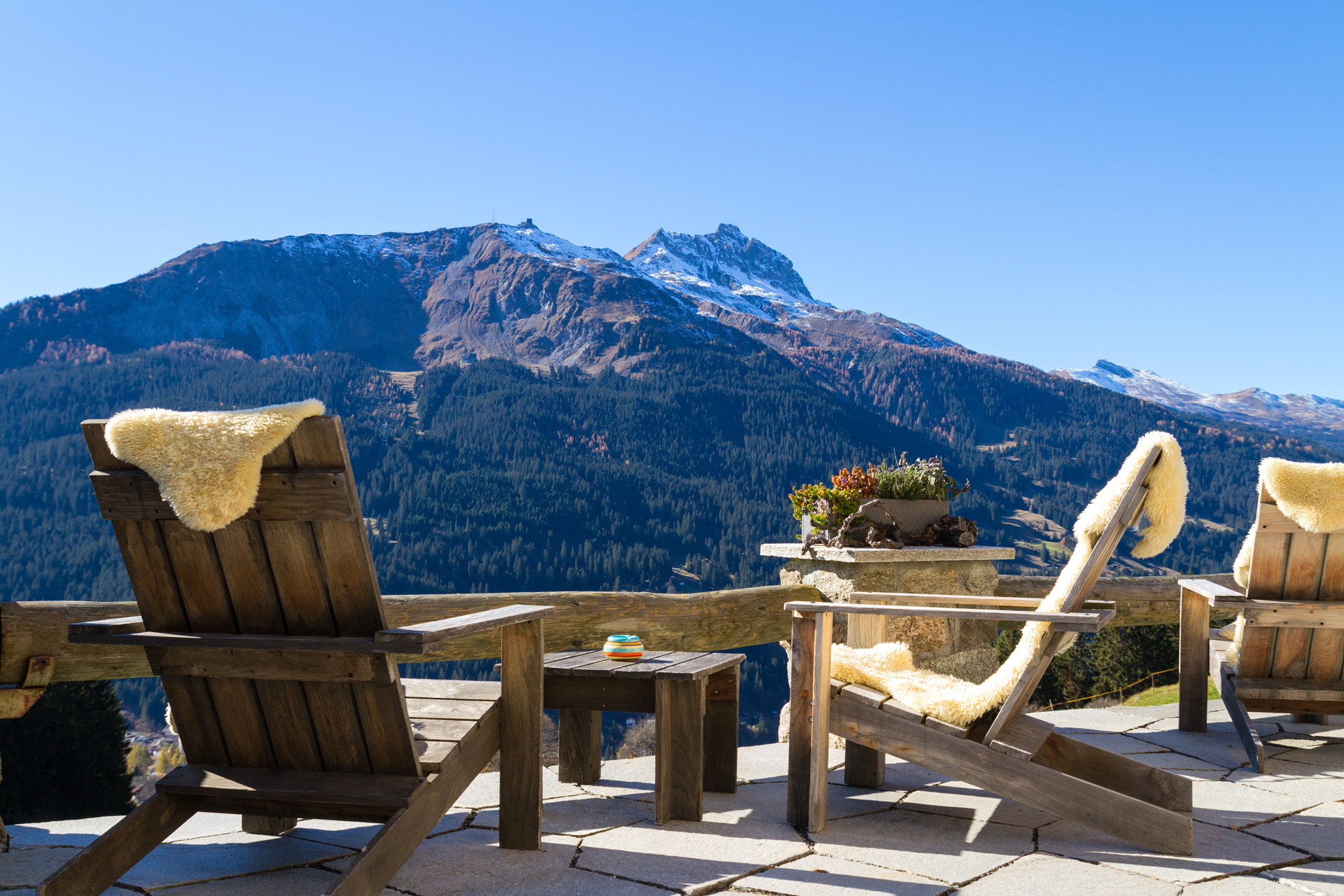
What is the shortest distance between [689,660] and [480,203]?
627 feet

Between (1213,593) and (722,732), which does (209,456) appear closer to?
(722,732)

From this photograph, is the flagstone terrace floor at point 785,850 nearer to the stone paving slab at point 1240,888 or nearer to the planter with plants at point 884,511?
the stone paving slab at point 1240,888

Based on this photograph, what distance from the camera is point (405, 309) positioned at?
150m

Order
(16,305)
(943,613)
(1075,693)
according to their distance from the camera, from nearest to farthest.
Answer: (943,613), (1075,693), (16,305)

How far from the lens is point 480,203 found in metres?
182

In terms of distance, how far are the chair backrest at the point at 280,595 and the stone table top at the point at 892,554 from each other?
251cm

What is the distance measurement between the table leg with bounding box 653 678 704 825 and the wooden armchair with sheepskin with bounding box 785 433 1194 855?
0.91 ft

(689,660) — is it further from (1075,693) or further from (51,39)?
(51,39)

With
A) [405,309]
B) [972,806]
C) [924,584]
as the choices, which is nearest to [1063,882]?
[972,806]

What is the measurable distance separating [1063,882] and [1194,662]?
7.03ft

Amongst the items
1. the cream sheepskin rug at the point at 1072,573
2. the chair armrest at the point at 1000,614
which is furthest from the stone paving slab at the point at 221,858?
the cream sheepskin rug at the point at 1072,573

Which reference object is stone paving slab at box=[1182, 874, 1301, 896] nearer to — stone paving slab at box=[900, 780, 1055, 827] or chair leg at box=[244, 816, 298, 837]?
stone paving slab at box=[900, 780, 1055, 827]

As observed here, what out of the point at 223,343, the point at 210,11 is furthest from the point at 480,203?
the point at 210,11

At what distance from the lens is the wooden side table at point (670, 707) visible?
2.57 m
